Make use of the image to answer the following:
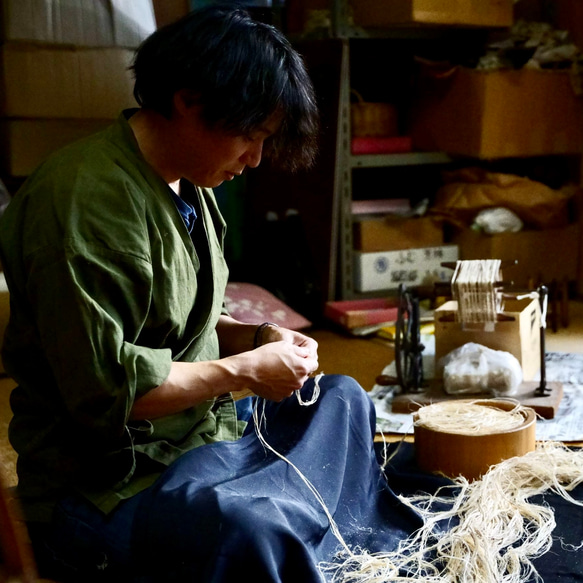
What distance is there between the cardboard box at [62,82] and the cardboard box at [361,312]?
1118mm

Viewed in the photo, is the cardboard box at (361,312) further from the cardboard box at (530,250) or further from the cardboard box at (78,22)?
the cardboard box at (78,22)

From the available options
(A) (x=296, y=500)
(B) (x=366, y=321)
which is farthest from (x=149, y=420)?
(B) (x=366, y=321)

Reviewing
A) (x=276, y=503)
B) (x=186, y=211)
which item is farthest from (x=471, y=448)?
(x=186, y=211)

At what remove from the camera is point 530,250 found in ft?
12.8

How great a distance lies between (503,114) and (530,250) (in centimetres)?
60

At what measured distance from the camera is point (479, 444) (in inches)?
77.8

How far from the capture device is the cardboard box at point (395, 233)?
3.81 m

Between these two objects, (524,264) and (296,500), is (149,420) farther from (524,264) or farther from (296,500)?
(524,264)

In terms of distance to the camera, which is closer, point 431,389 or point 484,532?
point 484,532

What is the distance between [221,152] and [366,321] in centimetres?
211

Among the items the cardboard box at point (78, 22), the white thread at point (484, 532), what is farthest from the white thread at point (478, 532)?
the cardboard box at point (78, 22)

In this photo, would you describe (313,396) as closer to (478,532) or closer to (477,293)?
(478,532)

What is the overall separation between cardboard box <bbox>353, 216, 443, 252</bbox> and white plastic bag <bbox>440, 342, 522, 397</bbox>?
4.42 ft

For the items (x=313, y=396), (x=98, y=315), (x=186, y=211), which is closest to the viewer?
(x=98, y=315)
